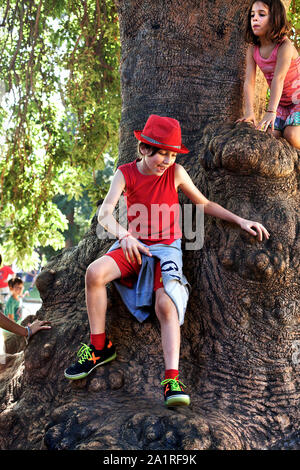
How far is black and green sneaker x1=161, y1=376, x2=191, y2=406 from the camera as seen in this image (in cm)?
244

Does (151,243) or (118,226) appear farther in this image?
(151,243)

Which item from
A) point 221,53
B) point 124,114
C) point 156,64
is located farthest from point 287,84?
point 124,114

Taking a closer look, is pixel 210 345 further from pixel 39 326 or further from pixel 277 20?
pixel 277 20

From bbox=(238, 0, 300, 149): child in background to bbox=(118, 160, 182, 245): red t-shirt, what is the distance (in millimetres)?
776

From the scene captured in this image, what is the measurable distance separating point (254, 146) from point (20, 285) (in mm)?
4963

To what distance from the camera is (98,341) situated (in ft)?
9.12

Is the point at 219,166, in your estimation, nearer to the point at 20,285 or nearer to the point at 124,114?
the point at 124,114

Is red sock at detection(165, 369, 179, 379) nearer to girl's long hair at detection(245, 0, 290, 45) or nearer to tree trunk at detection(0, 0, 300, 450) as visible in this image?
tree trunk at detection(0, 0, 300, 450)

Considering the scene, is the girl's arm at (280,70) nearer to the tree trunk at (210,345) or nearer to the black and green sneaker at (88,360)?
the tree trunk at (210,345)

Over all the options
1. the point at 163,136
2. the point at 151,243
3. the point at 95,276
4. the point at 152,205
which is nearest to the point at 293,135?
the point at 163,136

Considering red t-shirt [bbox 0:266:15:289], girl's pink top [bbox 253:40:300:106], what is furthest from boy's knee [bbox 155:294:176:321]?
red t-shirt [bbox 0:266:15:289]

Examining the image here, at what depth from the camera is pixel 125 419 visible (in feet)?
7.88

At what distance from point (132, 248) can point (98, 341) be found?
23.0 inches

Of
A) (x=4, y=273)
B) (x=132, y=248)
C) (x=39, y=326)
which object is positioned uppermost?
(x=132, y=248)
